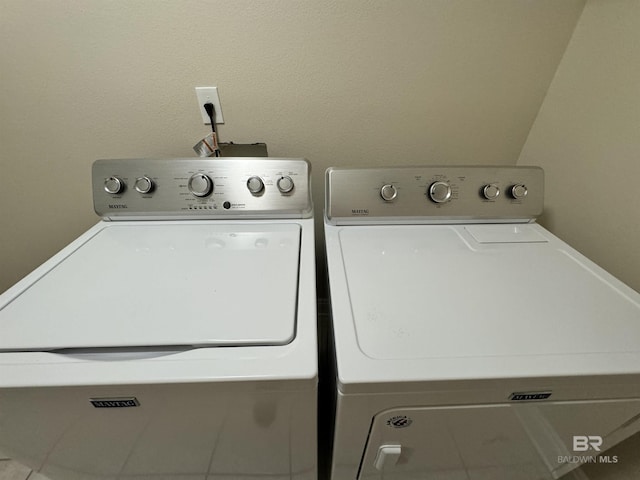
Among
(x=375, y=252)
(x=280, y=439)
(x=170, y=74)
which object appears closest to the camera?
(x=280, y=439)

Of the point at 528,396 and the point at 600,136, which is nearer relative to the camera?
the point at 528,396

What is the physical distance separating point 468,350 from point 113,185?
1.01 metres

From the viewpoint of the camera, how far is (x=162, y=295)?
0.58 m

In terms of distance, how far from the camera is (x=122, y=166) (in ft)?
2.74

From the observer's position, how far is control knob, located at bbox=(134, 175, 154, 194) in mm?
826

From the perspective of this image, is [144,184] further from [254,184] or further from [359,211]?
[359,211]

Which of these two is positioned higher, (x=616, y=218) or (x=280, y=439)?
(x=616, y=218)

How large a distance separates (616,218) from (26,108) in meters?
1.92

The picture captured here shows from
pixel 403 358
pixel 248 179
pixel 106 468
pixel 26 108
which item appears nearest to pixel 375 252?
pixel 403 358

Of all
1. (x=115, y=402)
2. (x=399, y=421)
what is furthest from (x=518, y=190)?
(x=115, y=402)

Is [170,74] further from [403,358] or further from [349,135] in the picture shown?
[403,358]

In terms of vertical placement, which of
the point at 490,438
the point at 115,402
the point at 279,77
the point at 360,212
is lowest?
the point at 490,438

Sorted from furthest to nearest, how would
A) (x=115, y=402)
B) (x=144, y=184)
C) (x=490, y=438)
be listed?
(x=144, y=184) < (x=490, y=438) < (x=115, y=402)

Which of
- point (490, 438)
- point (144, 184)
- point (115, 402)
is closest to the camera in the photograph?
point (115, 402)
